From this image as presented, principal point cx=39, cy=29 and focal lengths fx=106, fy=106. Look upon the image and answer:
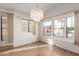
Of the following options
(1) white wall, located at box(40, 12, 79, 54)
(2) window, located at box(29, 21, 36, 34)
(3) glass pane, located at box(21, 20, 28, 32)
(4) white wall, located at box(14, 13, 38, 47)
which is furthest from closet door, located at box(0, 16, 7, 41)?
(1) white wall, located at box(40, 12, 79, 54)

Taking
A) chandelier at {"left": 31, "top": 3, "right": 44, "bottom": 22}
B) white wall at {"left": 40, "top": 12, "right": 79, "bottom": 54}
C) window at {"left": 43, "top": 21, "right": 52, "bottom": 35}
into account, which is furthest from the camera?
window at {"left": 43, "top": 21, "right": 52, "bottom": 35}

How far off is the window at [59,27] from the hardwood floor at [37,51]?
0.30 meters

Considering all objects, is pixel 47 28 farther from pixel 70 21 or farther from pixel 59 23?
pixel 70 21

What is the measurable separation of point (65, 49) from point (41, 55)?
483 millimetres

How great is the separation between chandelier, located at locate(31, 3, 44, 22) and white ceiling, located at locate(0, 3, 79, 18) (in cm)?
7

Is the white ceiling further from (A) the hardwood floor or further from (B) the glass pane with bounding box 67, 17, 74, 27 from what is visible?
(A) the hardwood floor

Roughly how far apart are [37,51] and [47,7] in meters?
0.89

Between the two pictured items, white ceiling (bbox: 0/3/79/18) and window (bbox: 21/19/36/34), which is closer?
white ceiling (bbox: 0/3/79/18)

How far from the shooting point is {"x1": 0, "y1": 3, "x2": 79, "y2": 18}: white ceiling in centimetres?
201

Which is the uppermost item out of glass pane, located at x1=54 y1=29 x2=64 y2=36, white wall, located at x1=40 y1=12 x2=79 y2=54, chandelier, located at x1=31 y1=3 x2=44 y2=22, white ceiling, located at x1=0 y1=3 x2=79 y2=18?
white ceiling, located at x1=0 y1=3 x2=79 y2=18

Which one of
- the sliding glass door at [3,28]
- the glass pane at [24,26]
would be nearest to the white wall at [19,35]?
the glass pane at [24,26]

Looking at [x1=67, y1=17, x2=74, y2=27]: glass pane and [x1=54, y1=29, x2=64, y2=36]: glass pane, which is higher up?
[x1=67, y1=17, x2=74, y2=27]: glass pane

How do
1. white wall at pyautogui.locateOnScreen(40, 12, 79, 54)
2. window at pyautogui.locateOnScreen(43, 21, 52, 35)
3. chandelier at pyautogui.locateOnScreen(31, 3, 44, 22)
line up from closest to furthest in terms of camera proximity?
white wall at pyautogui.locateOnScreen(40, 12, 79, 54) < chandelier at pyautogui.locateOnScreen(31, 3, 44, 22) < window at pyautogui.locateOnScreen(43, 21, 52, 35)

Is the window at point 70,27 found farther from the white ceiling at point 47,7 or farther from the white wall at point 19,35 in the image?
the white wall at point 19,35
